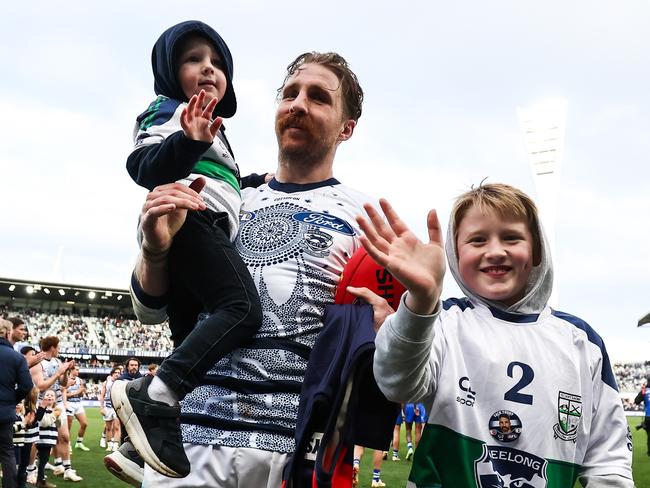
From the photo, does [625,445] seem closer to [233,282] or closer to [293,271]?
[293,271]

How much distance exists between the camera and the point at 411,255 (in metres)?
1.71

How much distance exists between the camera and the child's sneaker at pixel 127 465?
2186mm

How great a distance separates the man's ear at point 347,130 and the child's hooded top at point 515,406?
0.89 meters

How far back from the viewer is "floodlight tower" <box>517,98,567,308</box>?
75.1 ft

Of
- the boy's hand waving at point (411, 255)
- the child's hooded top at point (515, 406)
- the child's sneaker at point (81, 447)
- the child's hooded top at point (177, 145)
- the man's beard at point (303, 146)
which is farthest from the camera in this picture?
the child's sneaker at point (81, 447)

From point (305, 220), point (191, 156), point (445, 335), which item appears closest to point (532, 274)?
point (445, 335)

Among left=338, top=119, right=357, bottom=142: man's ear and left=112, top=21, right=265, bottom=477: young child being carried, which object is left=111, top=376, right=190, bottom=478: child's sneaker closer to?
left=112, top=21, right=265, bottom=477: young child being carried

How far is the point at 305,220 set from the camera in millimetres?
2342

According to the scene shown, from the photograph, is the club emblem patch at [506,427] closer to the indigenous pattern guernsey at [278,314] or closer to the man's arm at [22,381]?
the indigenous pattern guernsey at [278,314]

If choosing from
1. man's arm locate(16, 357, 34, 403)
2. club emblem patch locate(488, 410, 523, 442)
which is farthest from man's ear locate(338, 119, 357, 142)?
man's arm locate(16, 357, 34, 403)

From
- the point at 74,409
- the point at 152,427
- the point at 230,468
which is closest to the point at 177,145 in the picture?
the point at 152,427

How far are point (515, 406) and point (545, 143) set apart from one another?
24033 mm

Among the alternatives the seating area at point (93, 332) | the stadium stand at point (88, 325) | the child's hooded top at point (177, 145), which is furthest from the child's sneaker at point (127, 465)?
the seating area at point (93, 332)

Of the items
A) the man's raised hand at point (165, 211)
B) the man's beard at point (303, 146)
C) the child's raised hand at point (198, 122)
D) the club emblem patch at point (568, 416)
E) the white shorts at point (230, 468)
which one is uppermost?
the man's beard at point (303, 146)
